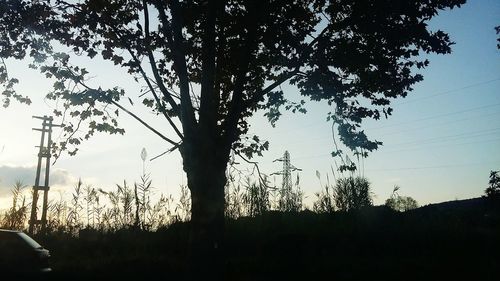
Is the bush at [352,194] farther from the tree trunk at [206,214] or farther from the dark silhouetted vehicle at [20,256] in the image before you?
the dark silhouetted vehicle at [20,256]

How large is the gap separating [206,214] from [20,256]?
443 cm

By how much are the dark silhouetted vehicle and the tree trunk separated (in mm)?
3666

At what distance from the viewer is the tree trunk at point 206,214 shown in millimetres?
8227

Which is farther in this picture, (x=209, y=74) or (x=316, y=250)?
(x=316, y=250)

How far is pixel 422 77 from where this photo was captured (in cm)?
957

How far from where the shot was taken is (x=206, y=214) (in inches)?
330

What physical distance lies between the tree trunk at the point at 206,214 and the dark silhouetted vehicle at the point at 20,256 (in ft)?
12.0

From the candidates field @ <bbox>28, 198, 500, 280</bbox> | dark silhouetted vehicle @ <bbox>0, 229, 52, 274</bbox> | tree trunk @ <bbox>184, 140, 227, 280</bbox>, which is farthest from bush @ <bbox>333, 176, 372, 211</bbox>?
dark silhouetted vehicle @ <bbox>0, 229, 52, 274</bbox>

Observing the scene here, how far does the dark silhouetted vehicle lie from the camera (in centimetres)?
855

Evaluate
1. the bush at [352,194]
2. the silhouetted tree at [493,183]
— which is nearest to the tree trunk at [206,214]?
the bush at [352,194]

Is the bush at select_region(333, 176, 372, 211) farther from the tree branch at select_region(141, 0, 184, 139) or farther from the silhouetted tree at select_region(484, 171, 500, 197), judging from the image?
the silhouetted tree at select_region(484, 171, 500, 197)

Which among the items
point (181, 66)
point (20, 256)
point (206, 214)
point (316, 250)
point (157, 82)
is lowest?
point (316, 250)

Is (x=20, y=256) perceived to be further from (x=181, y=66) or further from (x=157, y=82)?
(x=181, y=66)

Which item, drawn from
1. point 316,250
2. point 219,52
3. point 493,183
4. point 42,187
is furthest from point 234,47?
point 493,183
